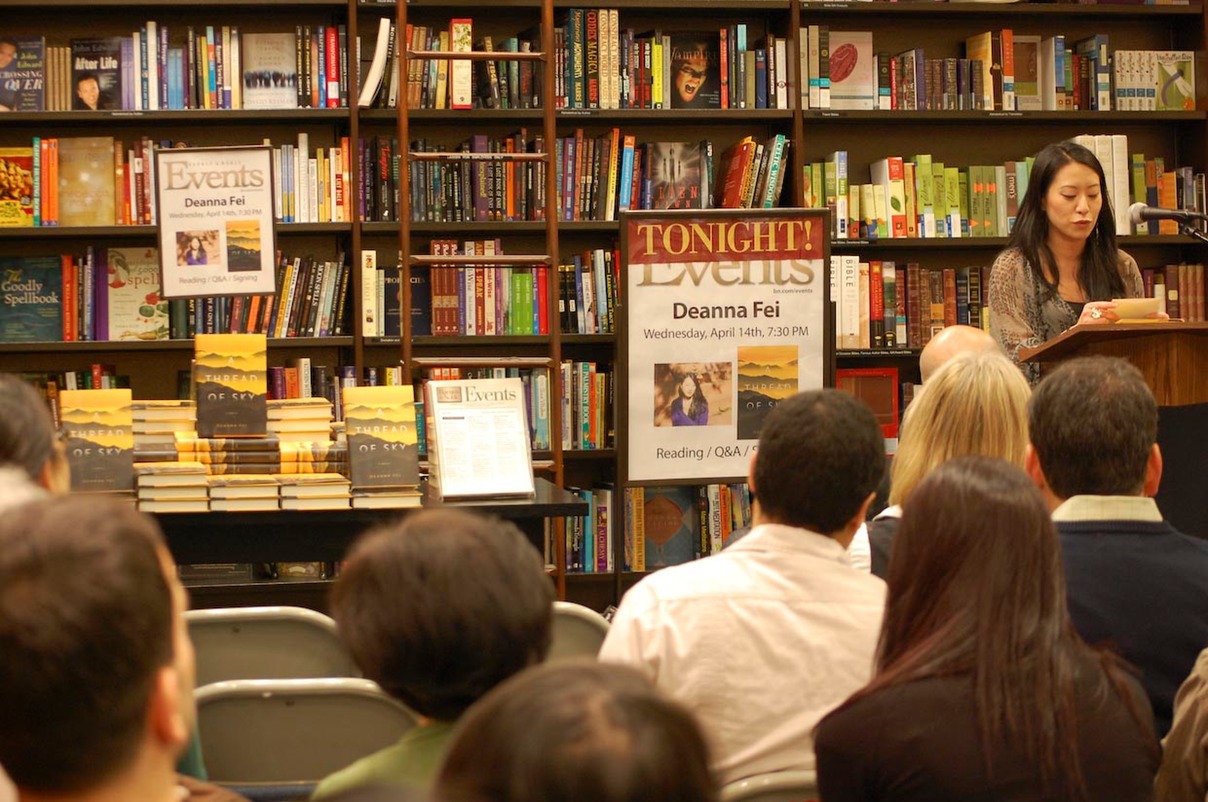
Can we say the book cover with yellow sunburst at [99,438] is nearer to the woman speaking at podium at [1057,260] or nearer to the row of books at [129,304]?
the row of books at [129,304]

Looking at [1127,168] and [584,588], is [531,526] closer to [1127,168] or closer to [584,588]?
[584,588]

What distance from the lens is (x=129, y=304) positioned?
4961 millimetres

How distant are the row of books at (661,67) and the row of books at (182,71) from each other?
834mm

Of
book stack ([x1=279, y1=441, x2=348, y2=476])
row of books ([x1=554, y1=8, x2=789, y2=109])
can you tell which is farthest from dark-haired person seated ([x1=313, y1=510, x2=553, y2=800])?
row of books ([x1=554, y1=8, x2=789, y2=109])

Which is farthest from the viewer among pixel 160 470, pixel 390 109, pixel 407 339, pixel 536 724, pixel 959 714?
pixel 390 109

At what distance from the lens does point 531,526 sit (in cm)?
349

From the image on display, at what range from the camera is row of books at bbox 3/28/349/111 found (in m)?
4.88

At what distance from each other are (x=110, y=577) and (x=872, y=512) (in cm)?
260

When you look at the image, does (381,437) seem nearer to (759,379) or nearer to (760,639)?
(759,379)

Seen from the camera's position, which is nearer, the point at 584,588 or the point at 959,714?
the point at 959,714

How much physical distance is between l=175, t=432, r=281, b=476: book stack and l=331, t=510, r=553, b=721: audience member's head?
2.12 meters

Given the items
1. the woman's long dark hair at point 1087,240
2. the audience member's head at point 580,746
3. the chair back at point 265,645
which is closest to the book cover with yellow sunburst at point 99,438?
the chair back at point 265,645

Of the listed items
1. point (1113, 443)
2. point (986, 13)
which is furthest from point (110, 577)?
point (986, 13)

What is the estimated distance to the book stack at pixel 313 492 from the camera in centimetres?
329
